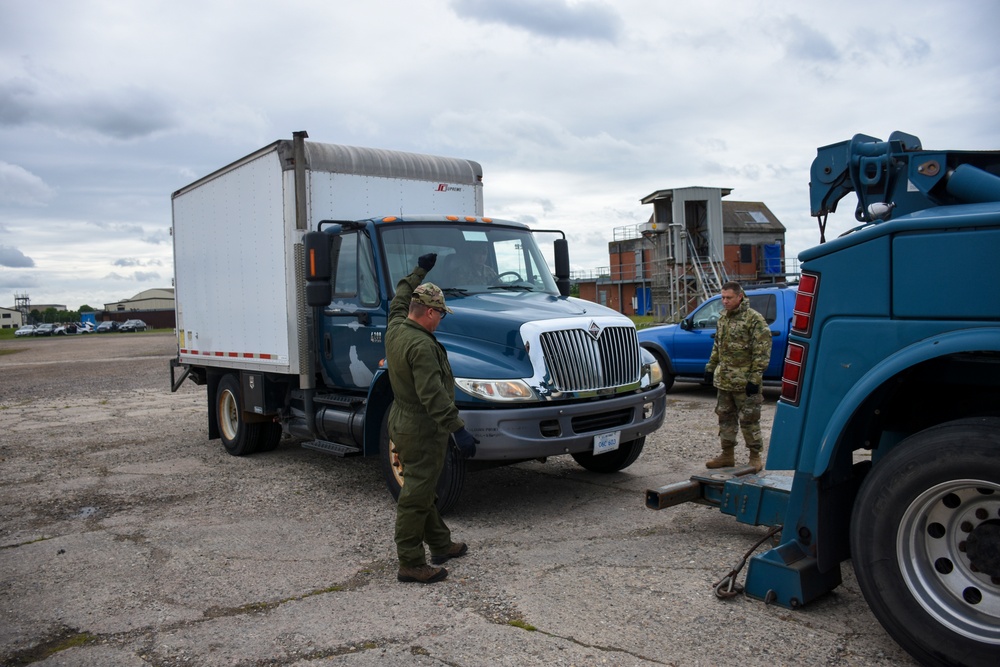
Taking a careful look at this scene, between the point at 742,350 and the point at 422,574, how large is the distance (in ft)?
13.9

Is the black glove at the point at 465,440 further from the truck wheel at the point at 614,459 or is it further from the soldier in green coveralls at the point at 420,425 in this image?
the truck wheel at the point at 614,459

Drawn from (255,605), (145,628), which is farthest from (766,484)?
(145,628)

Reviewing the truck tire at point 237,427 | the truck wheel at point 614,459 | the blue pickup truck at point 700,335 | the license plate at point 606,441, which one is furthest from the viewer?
the blue pickup truck at point 700,335

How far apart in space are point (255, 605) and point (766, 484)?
10.2ft

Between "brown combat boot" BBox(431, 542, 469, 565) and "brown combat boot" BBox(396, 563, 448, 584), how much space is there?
0.94 ft

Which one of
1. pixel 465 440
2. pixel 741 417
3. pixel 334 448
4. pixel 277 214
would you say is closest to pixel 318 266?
pixel 277 214

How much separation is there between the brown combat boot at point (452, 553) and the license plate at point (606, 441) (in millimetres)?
1393

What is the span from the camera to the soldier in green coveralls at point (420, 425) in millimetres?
4934

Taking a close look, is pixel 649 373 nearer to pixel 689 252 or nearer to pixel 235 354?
pixel 235 354

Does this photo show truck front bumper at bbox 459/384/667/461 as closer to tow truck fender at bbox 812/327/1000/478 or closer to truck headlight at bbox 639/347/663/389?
truck headlight at bbox 639/347/663/389

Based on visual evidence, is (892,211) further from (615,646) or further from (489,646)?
(489,646)

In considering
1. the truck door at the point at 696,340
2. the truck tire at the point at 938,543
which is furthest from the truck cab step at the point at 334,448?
the truck door at the point at 696,340

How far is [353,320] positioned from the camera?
291 inches

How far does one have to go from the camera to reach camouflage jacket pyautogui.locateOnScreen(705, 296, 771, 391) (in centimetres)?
776
